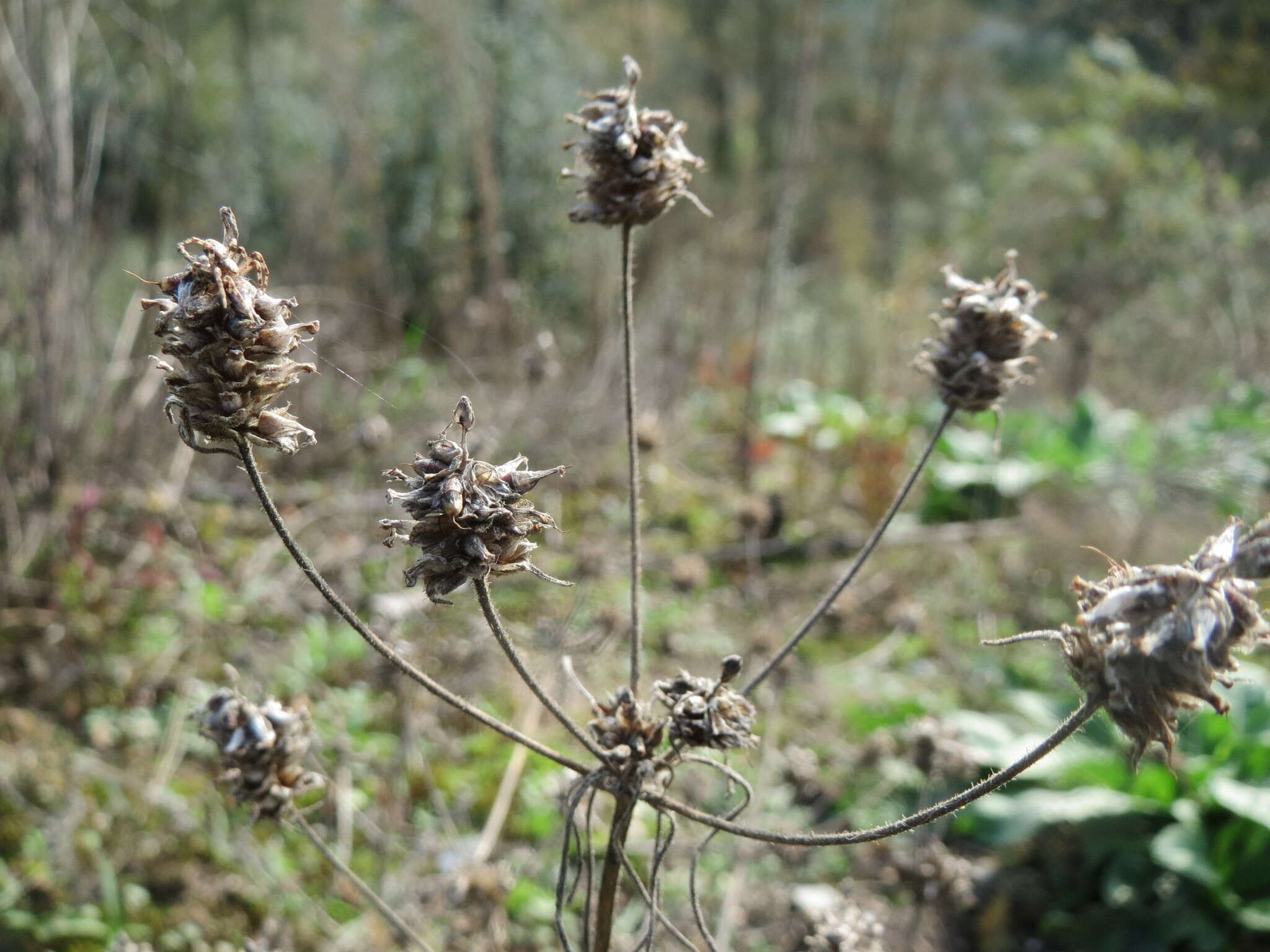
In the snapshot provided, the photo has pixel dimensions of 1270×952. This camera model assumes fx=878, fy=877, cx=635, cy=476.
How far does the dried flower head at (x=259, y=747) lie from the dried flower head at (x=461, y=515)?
Answer: 51cm

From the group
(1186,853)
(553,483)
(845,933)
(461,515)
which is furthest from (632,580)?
(553,483)

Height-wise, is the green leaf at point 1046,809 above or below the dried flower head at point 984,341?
below

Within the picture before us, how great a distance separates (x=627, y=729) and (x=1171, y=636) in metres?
0.62

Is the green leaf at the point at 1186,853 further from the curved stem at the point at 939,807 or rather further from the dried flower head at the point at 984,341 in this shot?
the curved stem at the point at 939,807

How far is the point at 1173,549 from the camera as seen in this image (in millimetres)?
4301

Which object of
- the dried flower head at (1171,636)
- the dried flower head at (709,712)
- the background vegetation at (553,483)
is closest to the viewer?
the dried flower head at (1171,636)

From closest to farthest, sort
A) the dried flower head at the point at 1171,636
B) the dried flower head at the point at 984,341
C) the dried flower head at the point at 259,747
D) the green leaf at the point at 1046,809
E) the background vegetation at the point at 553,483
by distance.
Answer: the dried flower head at the point at 1171,636, the dried flower head at the point at 259,747, the dried flower head at the point at 984,341, the background vegetation at the point at 553,483, the green leaf at the point at 1046,809

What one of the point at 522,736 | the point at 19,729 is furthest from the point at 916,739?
the point at 19,729

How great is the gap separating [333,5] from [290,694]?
543cm

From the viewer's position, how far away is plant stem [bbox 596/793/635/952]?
110 centimetres

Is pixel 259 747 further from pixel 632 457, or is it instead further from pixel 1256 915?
pixel 1256 915

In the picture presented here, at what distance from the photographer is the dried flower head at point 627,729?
3.58 feet

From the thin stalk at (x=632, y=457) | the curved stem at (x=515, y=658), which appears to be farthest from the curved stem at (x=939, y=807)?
the thin stalk at (x=632, y=457)

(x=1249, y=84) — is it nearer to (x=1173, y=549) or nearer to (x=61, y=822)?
(x=1173, y=549)
